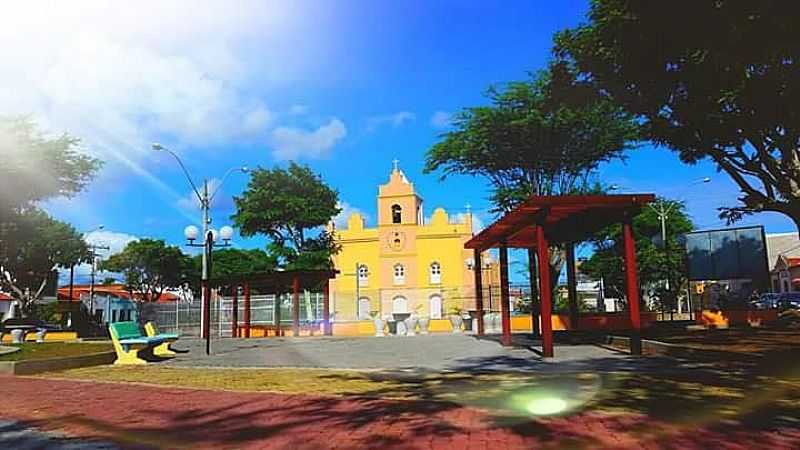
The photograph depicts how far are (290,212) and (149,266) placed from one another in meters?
25.2

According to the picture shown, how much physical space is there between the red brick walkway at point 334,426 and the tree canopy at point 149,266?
52.2 metres

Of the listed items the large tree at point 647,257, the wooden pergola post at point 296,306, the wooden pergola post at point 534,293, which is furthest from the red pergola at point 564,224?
the large tree at point 647,257

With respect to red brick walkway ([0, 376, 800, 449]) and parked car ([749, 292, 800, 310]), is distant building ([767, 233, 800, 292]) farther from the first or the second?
red brick walkway ([0, 376, 800, 449])

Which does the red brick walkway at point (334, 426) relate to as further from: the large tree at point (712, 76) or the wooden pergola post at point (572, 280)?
the wooden pergola post at point (572, 280)

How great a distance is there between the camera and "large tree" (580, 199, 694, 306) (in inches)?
1759

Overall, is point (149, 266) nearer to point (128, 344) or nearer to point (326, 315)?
point (326, 315)

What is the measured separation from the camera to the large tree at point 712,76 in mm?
12961

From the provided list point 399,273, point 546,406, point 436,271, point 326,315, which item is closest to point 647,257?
point 436,271

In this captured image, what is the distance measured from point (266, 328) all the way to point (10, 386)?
21290mm

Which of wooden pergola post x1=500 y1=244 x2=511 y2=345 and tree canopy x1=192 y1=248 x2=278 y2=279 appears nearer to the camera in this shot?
wooden pergola post x1=500 y1=244 x2=511 y2=345

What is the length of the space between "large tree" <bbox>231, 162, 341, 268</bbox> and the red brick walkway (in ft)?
100

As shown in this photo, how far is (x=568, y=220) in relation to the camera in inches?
650

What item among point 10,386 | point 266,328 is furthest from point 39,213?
point 10,386

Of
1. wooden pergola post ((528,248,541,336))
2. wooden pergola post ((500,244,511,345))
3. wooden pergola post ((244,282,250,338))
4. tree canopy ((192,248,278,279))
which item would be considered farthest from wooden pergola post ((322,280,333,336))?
tree canopy ((192,248,278,279))
